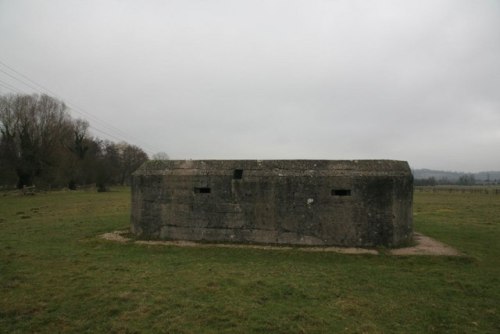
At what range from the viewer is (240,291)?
250 inches

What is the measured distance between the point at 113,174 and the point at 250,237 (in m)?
46.3

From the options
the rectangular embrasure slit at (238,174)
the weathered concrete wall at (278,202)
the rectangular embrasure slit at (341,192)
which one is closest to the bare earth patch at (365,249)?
the weathered concrete wall at (278,202)

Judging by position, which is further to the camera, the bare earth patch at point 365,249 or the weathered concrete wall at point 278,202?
the weathered concrete wall at point 278,202

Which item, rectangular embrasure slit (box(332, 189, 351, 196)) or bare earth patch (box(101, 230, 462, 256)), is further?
rectangular embrasure slit (box(332, 189, 351, 196))

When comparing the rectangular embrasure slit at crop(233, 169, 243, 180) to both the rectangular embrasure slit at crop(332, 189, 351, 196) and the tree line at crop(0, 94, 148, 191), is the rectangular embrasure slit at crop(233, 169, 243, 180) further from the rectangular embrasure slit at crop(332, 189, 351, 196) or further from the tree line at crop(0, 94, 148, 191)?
the tree line at crop(0, 94, 148, 191)

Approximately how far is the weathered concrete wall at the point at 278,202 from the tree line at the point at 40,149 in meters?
37.7

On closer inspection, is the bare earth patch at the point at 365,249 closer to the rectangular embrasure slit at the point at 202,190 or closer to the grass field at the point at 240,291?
the grass field at the point at 240,291

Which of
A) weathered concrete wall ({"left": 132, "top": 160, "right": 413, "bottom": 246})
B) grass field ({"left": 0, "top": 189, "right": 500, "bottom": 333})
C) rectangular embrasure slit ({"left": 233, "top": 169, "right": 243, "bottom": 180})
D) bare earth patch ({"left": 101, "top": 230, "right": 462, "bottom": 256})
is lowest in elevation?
grass field ({"left": 0, "top": 189, "right": 500, "bottom": 333})

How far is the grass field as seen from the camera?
16.5 ft

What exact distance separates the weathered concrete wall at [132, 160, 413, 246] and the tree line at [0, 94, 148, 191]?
37.7 meters

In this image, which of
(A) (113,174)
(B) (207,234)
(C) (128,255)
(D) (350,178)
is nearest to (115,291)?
(C) (128,255)

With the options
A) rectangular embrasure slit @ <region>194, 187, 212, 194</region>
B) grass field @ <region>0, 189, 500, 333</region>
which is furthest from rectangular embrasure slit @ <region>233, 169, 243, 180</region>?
grass field @ <region>0, 189, 500, 333</region>

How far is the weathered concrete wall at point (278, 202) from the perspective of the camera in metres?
9.79

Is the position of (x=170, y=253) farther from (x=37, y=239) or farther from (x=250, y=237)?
(x=37, y=239)
